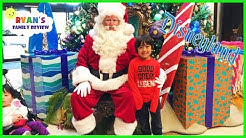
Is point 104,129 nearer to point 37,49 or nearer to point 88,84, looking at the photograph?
point 88,84

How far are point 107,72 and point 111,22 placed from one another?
0.46 metres

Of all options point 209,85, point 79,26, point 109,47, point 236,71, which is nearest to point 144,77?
point 109,47

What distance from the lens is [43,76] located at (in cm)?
262

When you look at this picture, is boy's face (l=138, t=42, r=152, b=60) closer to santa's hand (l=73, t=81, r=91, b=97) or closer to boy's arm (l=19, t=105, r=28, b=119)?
santa's hand (l=73, t=81, r=91, b=97)

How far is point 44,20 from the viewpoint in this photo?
253 centimetres

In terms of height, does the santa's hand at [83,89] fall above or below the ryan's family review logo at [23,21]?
below

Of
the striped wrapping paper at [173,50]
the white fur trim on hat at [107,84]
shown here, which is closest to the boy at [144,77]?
the white fur trim on hat at [107,84]

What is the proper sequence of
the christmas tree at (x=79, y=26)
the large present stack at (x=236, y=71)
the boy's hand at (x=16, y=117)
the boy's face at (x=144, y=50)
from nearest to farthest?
the boy's hand at (x=16, y=117) < the boy's face at (x=144, y=50) < the christmas tree at (x=79, y=26) < the large present stack at (x=236, y=71)

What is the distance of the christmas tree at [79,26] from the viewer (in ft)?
9.43

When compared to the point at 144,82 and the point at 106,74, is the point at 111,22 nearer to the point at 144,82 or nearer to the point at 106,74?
the point at 106,74

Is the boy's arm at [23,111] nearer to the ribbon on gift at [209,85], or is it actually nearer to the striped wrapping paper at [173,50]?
the striped wrapping paper at [173,50]

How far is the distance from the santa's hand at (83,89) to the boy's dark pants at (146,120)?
482 mm

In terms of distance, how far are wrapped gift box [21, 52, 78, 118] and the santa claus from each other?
51 cm

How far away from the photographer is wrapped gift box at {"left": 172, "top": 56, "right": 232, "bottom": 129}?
7.80ft
